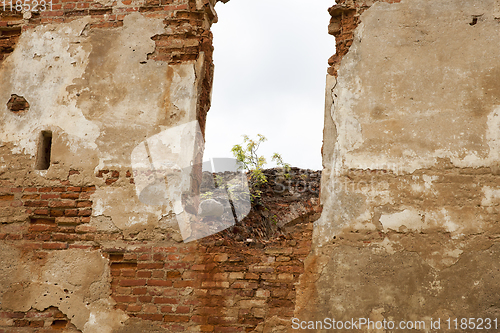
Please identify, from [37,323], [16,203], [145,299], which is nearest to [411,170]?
[145,299]

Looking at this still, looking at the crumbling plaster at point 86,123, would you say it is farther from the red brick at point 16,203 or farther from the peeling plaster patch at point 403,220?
the peeling plaster patch at point 403,220

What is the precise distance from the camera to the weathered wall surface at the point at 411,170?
331 cm

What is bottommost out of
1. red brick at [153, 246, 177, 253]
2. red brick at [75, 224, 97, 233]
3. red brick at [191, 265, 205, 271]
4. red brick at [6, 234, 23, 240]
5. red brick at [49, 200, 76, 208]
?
red brick at [191, 265, 205, 271]

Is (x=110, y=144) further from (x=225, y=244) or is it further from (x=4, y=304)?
(x=4, y=304)

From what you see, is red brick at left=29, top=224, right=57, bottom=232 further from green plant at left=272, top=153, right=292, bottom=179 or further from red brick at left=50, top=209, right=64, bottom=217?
green plant at left=272, top=153, right=292, bottom=179

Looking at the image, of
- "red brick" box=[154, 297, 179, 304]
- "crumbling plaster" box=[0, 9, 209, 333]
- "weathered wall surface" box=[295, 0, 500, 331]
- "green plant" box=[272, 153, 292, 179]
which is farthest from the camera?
"green plant" box=[272, 153, 292, 179]

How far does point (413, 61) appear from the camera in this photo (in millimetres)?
3658

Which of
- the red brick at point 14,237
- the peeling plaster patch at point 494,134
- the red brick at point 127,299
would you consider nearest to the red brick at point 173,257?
the red brick at point 127,299

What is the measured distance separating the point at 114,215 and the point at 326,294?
196 cm

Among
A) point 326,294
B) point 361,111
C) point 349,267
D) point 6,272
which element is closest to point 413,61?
point 361,111

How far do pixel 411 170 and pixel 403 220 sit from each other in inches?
16.8

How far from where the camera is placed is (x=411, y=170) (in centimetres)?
349

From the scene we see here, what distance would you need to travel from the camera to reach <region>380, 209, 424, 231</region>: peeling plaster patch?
340 cm

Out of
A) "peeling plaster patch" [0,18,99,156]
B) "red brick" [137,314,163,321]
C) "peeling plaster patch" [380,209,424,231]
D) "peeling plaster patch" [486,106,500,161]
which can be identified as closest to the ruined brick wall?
"red brick" [137,314,163,321]
